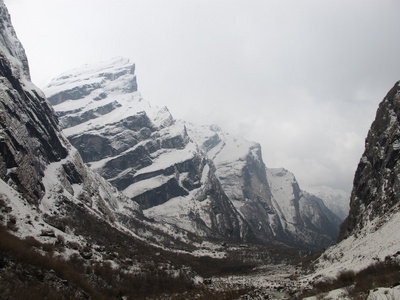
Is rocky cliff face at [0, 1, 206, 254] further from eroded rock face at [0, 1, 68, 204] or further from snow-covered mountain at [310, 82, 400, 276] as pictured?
snow-covered mountain at [310, 82, 400, 276]

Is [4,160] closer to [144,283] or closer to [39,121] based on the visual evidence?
[39,121]

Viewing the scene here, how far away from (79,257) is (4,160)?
95439 millimetres

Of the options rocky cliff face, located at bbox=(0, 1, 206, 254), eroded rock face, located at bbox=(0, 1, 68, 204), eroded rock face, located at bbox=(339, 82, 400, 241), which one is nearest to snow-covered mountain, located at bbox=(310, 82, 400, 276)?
eroded rock face, located at bbox=(339, 82, 400, 241)

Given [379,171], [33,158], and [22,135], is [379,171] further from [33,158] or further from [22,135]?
[22,135]

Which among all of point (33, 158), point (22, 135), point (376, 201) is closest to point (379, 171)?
point (376, 201)

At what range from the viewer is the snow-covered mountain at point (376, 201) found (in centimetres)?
6053

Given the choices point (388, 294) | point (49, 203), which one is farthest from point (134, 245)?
point (388, 294)

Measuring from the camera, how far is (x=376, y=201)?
95.4 metres

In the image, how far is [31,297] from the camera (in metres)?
18.2

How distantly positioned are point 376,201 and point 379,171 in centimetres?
1714

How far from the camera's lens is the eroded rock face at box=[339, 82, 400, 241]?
89.4 metres

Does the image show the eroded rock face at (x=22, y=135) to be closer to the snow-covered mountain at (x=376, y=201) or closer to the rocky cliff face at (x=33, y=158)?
the rocky cliff face at (x=33, y=158)

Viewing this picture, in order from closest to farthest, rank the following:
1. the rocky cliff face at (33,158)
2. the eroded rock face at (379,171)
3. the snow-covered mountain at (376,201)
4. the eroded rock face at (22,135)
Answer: the snow-covered mountain at (376,201), the eroded rock face at (379,171), the eroded rock face at (22,135), the rocky cliff face at (33,158)

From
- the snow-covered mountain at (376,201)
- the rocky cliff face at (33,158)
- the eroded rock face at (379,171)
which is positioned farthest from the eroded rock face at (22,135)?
the eroded rock face at (379,171)
